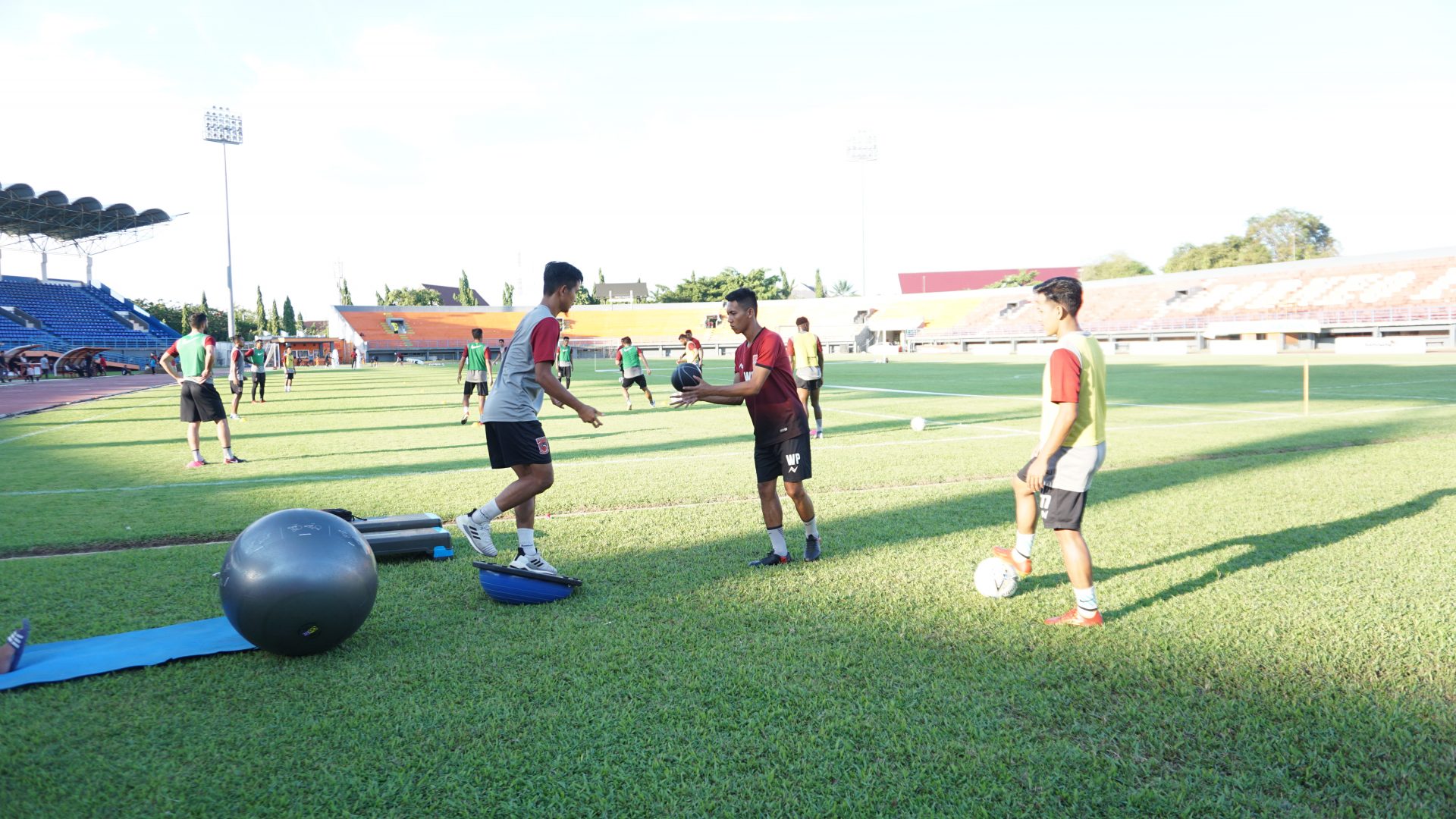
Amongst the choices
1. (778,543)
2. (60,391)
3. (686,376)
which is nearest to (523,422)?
(686,376)

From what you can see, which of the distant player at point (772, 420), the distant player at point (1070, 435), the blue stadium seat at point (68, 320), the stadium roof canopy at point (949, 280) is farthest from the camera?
the stadium roof canopy at point (949, 280)

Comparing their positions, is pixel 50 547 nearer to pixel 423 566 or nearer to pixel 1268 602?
pixel 423 566

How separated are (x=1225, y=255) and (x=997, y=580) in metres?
107

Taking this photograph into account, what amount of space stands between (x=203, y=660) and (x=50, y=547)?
4.14m

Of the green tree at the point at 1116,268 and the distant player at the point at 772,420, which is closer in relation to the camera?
the distant player at the point at 772,420

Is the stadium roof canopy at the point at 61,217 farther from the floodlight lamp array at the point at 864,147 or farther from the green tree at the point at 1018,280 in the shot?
the green tree at the point at 1018,280

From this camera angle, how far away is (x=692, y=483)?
1034 centimetres

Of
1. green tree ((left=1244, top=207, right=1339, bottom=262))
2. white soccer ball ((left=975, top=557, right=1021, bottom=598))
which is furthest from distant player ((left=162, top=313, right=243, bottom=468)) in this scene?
green tree ((left=1244, top=207, right=1339, bottom=262))

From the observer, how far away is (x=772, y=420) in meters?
6.55

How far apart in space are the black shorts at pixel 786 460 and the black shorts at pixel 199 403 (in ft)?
31.1

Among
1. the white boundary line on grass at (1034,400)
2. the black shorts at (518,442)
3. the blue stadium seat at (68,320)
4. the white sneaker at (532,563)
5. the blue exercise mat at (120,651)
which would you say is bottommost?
the blue exercise mat at (120,651)

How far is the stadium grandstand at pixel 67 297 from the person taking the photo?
5706 centimetres

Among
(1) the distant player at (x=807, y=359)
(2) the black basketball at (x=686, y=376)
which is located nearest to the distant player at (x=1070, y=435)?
(2) the black basketball at (x=686, y=376)

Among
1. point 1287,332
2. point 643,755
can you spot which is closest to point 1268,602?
point 643,755
